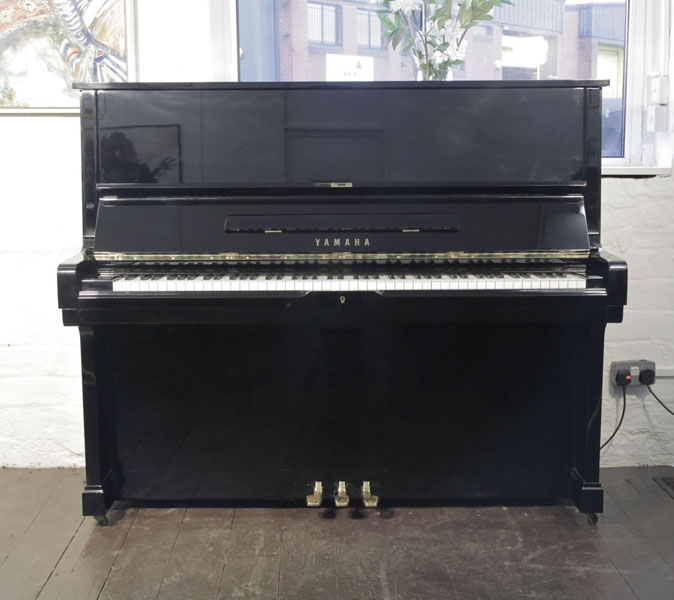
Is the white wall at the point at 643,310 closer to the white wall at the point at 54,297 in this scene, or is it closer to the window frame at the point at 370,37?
the white wall at the point at 54,297

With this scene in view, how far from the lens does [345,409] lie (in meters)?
2.29

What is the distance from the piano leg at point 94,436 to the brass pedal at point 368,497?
760mm

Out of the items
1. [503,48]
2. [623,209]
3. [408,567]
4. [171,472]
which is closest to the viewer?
[408,567]

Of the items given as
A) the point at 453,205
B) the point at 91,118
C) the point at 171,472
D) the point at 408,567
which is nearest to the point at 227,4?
the point at 91,118

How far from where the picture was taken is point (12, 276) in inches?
107

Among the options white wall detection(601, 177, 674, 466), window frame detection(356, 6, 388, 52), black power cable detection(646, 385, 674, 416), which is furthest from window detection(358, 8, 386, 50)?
black power cable detection(646, 385, 674, 416)

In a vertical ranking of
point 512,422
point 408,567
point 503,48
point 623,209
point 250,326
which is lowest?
point 408,567

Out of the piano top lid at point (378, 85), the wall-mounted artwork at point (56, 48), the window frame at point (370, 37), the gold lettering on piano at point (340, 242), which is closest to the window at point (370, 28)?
the window frame at point (370, 37)

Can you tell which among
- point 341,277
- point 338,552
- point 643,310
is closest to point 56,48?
point 341,277

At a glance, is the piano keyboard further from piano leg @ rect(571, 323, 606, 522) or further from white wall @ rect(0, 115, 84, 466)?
white wall @ rect(0, 115, 84, 466)

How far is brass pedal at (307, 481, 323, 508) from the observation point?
7.39ft

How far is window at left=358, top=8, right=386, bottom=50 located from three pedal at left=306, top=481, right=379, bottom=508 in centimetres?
160

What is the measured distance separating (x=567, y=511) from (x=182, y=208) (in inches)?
57.7

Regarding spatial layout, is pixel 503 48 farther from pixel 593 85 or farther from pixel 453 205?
pixel 453 205
